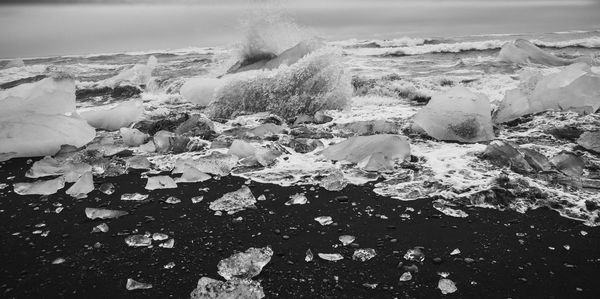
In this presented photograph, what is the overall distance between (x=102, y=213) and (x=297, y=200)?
3.05 ft

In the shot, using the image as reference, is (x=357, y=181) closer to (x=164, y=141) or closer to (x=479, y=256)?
(x=479, y=256)

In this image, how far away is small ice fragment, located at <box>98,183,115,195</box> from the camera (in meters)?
2.11

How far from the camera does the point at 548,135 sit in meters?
2.94

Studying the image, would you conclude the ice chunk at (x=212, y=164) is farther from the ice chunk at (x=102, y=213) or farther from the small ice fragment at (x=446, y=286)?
the small ice fragment at (x=446, y=286)

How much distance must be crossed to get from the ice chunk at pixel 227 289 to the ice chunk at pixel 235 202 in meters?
0.58

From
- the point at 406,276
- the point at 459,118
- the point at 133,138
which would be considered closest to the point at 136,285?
the point at 406,276

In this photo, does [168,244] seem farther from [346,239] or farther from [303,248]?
[346,239]

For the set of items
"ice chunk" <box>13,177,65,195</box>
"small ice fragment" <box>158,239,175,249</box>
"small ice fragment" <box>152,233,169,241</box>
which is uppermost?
"ice chunk" <box>13,177,65,195</box>

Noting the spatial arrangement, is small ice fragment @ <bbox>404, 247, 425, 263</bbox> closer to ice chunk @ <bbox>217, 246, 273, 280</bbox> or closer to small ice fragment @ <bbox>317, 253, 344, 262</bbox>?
small ice fragment @ <bbox>317, 253, 344, 262</bbox>

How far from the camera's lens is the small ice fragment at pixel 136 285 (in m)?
1.26

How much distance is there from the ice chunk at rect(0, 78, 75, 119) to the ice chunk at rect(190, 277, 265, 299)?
2.48 meters

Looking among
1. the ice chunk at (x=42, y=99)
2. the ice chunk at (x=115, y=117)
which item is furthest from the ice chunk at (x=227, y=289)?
the ice chunk at (x=115, y=117)

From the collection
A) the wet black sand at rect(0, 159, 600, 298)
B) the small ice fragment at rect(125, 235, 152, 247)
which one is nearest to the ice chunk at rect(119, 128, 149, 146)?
the wet black sand at rect(0, 159, 600, 298)

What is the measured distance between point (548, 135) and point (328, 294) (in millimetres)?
2570
